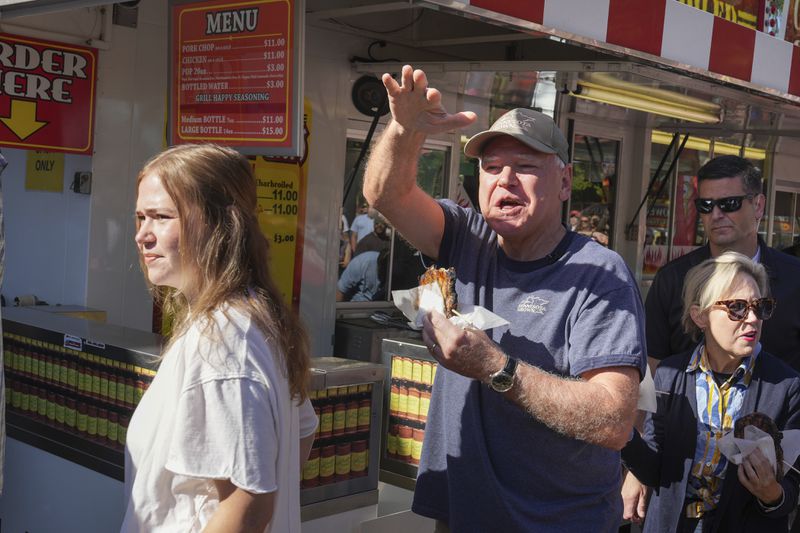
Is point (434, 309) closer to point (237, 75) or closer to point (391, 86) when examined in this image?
point (391, 86)

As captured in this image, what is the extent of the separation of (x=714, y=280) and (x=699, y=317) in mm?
132

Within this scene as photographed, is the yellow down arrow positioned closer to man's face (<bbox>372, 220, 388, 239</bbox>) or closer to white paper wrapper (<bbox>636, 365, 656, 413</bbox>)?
man's face (<bbox>372, 220, 388, 239</bbox>)

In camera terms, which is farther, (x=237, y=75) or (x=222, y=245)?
(x=237, y=75)

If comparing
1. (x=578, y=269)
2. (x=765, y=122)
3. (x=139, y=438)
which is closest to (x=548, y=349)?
(x=578, y=269)

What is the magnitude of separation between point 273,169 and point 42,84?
4.87ft

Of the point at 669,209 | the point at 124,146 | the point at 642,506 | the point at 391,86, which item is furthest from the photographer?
the point at 669,209

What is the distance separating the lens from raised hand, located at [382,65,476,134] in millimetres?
2057

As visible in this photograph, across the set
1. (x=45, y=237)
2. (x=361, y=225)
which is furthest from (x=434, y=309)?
(x=361, y=225)

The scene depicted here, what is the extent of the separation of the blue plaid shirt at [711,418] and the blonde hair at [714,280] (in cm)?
17

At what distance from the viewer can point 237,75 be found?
4125 mm

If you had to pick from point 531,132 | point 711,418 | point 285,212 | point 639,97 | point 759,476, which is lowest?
point 759,476

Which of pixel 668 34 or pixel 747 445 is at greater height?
pixel 668 34

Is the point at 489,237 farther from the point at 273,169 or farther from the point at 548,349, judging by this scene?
the point at 273,169

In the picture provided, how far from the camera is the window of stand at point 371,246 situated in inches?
252
